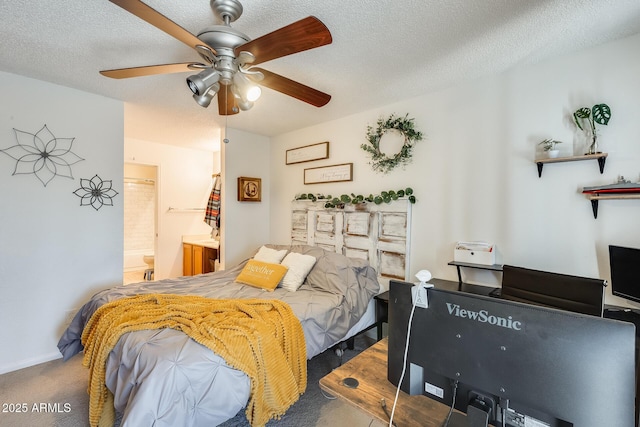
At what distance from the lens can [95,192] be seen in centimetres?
284

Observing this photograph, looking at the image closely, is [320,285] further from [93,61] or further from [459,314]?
[93,61]

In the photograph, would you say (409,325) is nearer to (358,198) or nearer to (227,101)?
(227,101)

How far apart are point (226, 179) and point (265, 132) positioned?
0.86 m

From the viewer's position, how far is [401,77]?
2391mm

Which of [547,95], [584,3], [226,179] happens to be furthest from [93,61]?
[547,95]

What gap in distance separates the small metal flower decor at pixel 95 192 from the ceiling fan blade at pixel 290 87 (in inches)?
84.6

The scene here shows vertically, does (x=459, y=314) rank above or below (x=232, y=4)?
below

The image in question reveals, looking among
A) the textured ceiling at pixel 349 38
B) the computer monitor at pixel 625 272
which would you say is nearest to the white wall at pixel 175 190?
the textured ceiling at pixel 349 38

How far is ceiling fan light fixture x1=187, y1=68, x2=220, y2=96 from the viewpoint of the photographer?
4.91ft

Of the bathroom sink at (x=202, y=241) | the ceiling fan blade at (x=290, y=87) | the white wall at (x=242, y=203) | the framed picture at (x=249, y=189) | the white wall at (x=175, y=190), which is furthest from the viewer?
the white wall at (x=175, y=190)

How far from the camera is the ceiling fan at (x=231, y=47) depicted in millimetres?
1286

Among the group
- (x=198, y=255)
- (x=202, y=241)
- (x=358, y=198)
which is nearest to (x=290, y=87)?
(x=358, y=198)

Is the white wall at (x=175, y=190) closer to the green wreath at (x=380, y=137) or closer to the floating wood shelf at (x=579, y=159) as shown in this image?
the green wreath at (x=380, y=137)

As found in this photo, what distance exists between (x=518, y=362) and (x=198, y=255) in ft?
15.2
